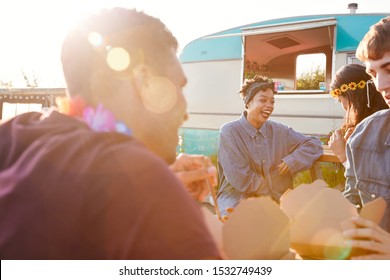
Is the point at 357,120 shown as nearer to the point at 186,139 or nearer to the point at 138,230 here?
the point at 138,230

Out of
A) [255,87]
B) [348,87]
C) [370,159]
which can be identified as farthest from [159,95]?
[255,87]

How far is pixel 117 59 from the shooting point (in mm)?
757

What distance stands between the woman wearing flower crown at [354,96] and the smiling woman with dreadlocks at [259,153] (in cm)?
64

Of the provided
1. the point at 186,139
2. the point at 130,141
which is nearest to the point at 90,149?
the point at 130,141

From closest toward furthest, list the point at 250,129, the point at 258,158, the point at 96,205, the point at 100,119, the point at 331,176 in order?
the point at 96,205, the point at 100,119, the point at 258,158, the point at 250,129, the point at 331,176

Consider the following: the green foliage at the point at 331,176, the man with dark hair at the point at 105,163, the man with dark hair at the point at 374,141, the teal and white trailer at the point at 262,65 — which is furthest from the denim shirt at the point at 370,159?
the teal and white trailer at the point at 262,65

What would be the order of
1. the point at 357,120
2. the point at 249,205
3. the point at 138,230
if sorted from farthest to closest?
the point at 357,120
the point at 249,205
the point at 138,230

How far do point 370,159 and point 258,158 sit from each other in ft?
7.52

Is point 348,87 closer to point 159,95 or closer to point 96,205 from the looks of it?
point 159,95

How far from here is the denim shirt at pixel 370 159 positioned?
1.35 m

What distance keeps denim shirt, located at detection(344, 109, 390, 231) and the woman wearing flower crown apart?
103cm

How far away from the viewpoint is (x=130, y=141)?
2.06 ft

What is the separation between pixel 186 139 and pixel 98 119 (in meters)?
6.02

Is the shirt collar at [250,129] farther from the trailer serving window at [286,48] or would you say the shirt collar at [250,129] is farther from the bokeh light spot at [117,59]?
the bokeh light spot at [117,59]
